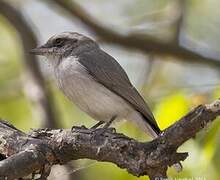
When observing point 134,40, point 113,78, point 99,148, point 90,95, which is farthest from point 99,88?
point 134,40

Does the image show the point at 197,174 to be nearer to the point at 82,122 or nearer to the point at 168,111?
the point at 168,111

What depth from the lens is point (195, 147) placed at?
16.6ft

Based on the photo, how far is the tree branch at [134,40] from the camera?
727cm

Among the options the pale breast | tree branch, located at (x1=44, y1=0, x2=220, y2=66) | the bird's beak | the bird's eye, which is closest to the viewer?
the pale breast

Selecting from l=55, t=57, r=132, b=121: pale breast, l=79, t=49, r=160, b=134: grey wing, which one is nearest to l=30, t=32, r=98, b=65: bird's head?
l=79, t=49, r=160, b=134: grey wing

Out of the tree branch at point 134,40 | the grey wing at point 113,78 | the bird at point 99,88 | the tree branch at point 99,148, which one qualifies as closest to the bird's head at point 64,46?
the bird at point 99,88

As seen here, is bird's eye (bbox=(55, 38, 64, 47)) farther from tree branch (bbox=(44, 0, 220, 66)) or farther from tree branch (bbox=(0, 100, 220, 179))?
tree branch (bbox=(0, 100, 220, 179))

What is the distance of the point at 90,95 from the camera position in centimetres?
562

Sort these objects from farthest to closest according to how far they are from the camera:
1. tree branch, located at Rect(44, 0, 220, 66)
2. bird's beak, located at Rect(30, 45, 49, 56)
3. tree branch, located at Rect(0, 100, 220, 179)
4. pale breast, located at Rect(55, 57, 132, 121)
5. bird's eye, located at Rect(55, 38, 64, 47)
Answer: tree branch, located at Rect(44, 0, 220, 66)
bird's eye, located at Rect(55, 38, 64, 47)
bird's beak, located at Rect(30, 45, 49, 56)
pale breast, located at Rect(55, 57, 132, 121)
tree branch, located at Rect(0, 100, 220, 179)

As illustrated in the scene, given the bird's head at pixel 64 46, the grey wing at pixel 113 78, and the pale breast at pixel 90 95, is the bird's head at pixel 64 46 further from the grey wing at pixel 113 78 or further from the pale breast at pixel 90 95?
the pale breast at pixel 90 95

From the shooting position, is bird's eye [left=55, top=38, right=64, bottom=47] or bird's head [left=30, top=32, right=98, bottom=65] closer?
bird's head [left=30, top=32, right=98, bottom=65]

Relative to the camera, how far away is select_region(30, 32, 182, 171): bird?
18.5ft

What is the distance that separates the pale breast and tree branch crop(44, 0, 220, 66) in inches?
63.6

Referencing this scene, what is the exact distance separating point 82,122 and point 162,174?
4199 millimetres
